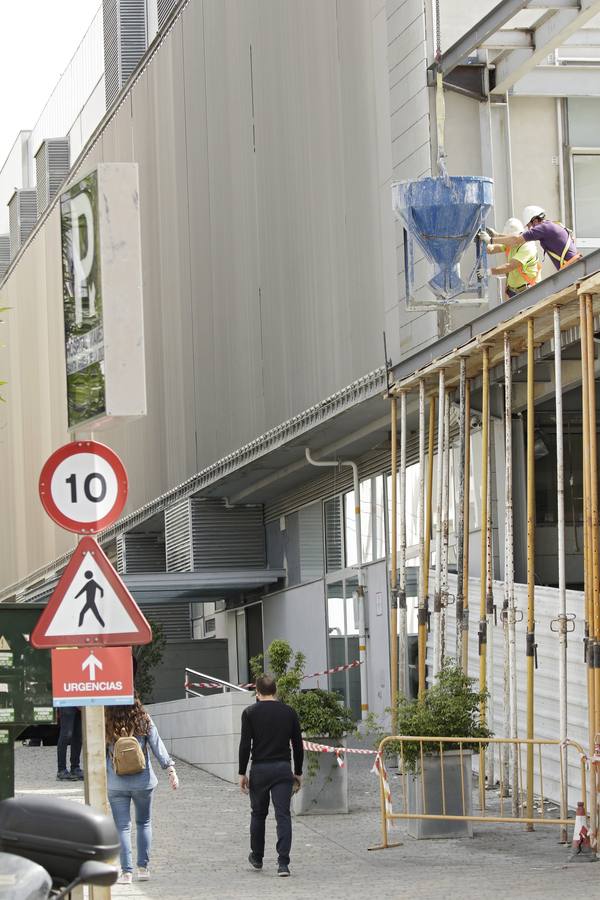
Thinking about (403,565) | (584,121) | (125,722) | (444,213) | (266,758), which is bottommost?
(266,758)

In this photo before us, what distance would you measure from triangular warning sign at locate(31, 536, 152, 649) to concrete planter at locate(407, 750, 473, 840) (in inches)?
265

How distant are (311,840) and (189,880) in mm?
2499

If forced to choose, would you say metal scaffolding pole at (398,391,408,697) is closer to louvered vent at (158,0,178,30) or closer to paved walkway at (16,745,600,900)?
paved walkway at (16,745,600,900)

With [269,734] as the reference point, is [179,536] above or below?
above

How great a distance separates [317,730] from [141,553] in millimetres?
18199

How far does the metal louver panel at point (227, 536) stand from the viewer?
29.1 metres

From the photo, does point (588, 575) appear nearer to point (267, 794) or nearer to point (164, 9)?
point (267, 794)

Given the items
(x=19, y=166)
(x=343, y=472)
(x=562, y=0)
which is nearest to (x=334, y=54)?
(x=562, y=0)

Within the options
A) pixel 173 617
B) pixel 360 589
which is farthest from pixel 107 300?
pixel 173 617

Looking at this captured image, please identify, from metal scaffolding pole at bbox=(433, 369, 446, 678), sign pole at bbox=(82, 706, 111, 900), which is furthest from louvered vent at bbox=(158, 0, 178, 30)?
sign pole at bbox=(82, 706, 111, 900)

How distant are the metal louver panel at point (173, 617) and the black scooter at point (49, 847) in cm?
3143

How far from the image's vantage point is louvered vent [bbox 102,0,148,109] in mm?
36406

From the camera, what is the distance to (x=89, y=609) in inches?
327

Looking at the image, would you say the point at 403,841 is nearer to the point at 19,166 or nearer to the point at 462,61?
the point at 462,61
